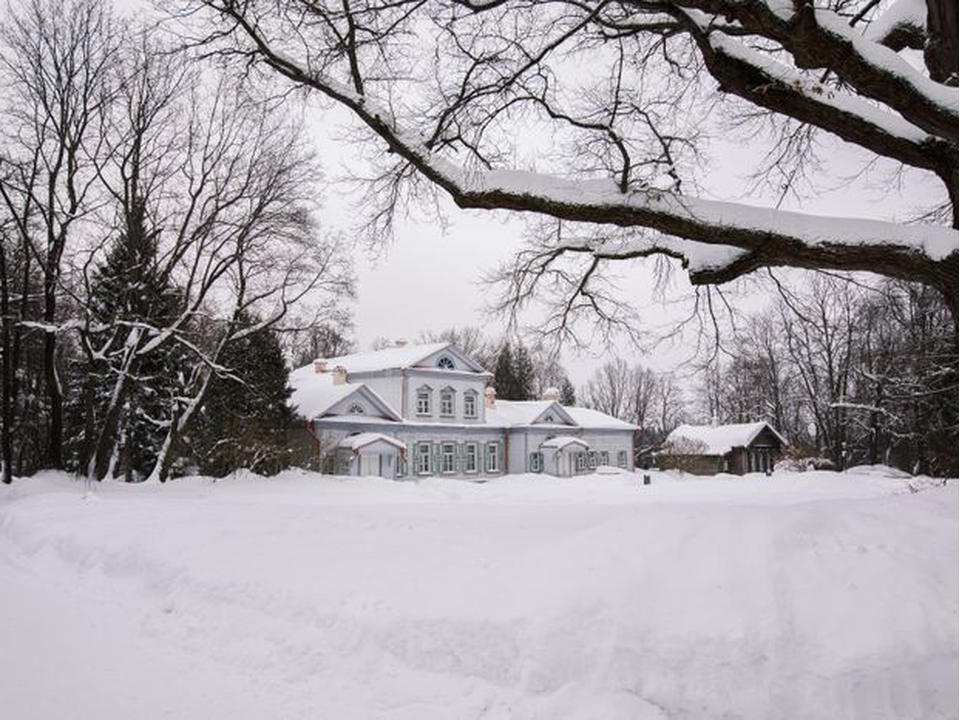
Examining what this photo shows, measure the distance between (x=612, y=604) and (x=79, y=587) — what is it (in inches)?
308

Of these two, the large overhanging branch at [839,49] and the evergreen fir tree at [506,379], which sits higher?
the evergreen fir tree at [506,379]

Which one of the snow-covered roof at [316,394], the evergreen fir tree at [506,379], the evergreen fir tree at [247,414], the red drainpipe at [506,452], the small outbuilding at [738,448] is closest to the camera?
the evergreen fir tree at [247,414]

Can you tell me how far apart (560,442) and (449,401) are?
841 cm

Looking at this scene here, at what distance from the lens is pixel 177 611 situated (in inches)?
335

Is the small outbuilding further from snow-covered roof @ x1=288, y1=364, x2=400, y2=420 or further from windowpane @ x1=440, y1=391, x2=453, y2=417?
snow-covered roof @ x1=288, y1=364, x2=400, y2=420

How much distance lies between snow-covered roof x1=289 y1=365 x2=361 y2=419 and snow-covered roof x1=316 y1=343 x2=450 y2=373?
176 cm

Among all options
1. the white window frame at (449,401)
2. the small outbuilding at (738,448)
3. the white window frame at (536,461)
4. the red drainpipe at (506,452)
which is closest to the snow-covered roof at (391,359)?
the white window frame at (449,401)

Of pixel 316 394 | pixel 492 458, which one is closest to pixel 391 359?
pixel 316 394

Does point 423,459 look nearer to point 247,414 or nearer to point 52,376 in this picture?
point 247,414

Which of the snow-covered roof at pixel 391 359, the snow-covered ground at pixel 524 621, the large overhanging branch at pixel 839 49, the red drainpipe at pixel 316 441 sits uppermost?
the snow-covered roof at pixel 391 359

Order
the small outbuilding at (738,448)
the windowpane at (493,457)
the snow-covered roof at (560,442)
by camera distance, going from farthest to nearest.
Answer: the small outbuilding at (738,448), the snow-covered roof at (560,442), the windowpane at (493,457)

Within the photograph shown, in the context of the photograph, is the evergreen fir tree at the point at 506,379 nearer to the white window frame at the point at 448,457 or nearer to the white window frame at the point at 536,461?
the white window frame at the point at 536,461

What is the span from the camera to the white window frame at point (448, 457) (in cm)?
4165

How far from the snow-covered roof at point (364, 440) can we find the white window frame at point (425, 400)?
3755 millimetres
